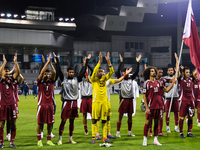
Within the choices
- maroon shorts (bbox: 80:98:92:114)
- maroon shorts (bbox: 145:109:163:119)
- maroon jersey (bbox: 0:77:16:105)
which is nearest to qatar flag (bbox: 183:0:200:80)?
maroon shorts (bbox: 145:109:163:119)

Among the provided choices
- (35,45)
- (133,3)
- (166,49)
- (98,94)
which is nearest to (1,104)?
(98,94)

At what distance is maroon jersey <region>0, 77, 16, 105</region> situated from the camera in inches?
326

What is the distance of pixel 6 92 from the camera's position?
8328 millimetres

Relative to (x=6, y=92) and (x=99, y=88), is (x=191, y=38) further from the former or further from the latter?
(x=6, y=92)

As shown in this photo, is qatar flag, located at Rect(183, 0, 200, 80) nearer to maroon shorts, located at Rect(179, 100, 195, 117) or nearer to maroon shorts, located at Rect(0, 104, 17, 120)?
maroon shorts, located at Rect(179, 100, 195, 117)

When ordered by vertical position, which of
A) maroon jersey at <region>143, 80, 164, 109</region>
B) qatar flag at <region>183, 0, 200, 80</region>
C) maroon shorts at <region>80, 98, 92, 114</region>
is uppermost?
qatar flag at <region>183, 0, 200, 80</region>

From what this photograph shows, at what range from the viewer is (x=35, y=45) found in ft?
174

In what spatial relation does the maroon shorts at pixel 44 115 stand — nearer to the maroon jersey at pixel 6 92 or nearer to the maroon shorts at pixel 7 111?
the maroon shorts at pixel 7 111

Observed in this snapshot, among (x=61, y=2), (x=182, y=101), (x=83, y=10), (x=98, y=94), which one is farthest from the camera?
(x=83, y=10)

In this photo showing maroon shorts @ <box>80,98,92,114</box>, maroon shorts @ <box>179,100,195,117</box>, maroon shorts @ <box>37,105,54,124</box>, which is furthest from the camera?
maroon shorts @ <box>80,98,92,114</box>

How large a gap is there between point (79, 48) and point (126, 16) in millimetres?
14902

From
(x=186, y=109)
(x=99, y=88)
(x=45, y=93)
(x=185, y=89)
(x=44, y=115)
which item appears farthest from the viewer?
(x=185, y=89)

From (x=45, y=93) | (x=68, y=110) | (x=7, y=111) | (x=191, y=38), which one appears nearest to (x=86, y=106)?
(x=68, y=110)

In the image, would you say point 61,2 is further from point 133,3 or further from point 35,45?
point 133,3
